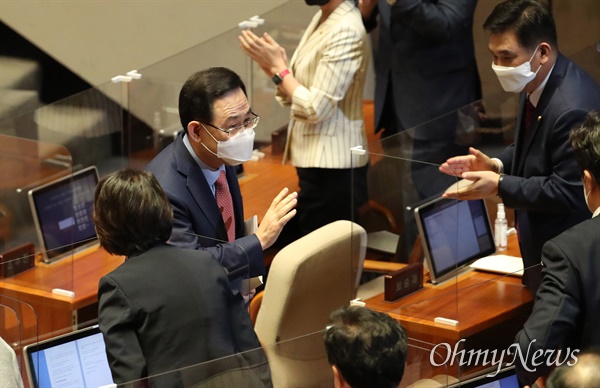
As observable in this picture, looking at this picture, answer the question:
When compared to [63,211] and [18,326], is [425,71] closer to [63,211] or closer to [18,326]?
[63,211]

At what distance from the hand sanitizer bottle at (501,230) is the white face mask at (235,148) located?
1455 mm

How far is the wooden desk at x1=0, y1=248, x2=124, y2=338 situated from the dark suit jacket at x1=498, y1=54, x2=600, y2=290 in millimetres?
1565

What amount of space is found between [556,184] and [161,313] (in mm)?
1674

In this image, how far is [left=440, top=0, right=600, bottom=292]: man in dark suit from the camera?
13.8 feet

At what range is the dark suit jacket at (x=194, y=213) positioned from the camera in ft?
12.3

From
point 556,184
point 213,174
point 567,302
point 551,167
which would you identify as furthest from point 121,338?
point 551,167

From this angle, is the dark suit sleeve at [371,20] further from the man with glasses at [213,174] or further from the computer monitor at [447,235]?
the man with glasses at [213,174]

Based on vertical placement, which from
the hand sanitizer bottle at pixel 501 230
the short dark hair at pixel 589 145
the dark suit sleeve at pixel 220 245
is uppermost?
the short dark hair at pixel 589 145

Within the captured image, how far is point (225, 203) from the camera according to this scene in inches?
159

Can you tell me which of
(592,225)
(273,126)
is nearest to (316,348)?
(592,225)

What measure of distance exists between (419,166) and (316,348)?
1.75 meters

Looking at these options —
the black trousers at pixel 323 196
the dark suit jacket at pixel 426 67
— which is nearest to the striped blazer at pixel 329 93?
the black trousers at pixel 323 196

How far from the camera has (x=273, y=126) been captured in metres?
6.19
